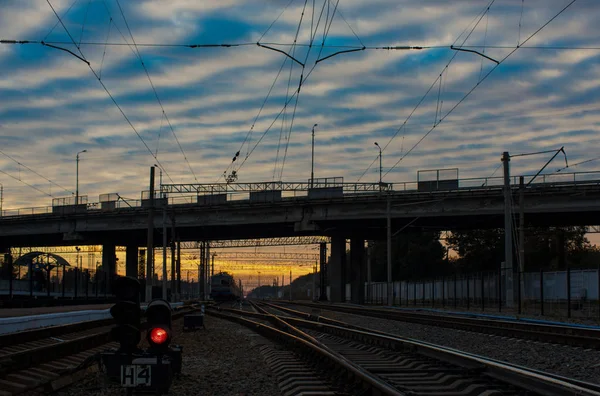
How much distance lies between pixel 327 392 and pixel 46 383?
4.16 meters

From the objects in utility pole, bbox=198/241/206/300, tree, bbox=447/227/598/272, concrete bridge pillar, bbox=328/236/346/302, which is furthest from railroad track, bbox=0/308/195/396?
tree, bbox=447/227/598/272

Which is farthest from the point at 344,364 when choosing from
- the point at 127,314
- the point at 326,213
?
the point at 326,213

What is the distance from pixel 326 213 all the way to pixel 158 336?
63237 mm

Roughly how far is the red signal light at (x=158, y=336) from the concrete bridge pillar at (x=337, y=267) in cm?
7288

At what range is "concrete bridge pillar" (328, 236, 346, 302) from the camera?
81.4 meters

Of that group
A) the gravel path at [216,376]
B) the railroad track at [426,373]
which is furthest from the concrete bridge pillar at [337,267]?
the railroad track at [426,373]

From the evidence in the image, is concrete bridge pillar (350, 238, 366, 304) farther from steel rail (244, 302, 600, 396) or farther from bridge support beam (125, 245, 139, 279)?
steel rail (244, 302, 600, 396)

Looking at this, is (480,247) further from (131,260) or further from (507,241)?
(507,241)

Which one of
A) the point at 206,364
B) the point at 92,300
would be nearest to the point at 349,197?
the point at 92,300

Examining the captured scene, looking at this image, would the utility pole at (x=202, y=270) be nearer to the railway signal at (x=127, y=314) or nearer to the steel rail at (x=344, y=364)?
the steel rail at (x=344, y=364)

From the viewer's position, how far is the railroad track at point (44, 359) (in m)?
10.5

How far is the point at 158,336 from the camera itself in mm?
8672

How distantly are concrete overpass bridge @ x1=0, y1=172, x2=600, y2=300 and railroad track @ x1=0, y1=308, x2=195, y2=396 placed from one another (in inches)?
1678

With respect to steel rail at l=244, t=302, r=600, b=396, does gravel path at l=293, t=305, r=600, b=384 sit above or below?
below
